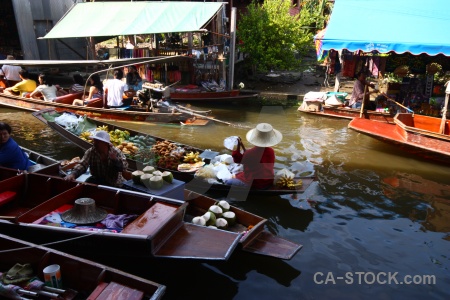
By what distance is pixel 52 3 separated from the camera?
A: 17.9 m

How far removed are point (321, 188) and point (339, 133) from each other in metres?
4.64

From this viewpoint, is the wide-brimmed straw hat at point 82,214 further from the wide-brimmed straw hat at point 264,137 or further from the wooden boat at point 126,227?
the wide-brimmed straw hat at point 264,137

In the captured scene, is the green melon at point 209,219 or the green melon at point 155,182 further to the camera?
the green melon at point 155,182

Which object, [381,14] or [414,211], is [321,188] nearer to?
[414,211]

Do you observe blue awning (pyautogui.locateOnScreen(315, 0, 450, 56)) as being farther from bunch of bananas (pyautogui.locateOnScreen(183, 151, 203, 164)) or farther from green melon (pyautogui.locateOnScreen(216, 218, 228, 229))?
green melon (pyautogui.locateOnScreen(216, 218, 228, 229))

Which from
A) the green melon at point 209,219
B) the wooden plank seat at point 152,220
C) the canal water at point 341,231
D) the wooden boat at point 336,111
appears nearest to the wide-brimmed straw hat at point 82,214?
the canal water at point 341,231

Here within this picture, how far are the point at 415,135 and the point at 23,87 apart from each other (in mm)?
12330

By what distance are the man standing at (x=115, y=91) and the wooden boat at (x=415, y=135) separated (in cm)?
691

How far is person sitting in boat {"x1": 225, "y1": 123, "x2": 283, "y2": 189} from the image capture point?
5.99m

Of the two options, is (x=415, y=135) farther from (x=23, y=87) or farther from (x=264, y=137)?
(x=23, y=87)

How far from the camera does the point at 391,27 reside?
1046cm

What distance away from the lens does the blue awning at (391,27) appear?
952 centimetres

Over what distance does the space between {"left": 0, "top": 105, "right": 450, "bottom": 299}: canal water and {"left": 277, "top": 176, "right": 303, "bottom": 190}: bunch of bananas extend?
569 millimetres

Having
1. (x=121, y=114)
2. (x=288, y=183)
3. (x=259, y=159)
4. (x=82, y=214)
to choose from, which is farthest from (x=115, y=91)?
(x=82, y=214)
